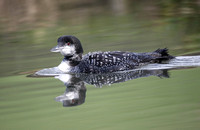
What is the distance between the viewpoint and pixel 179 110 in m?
5.63

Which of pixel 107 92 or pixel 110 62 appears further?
pixel 110 62

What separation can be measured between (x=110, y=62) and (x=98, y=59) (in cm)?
24

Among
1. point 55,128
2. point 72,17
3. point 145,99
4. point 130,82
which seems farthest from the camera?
point 72,17

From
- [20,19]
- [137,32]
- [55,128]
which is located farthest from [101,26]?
[55,128]

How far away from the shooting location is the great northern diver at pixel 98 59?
27.6 feet

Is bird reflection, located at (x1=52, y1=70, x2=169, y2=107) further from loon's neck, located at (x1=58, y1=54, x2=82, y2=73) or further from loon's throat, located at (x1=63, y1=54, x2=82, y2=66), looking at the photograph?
loon's throat, located at (x1=63, y1=54, x2=82, y2=66)

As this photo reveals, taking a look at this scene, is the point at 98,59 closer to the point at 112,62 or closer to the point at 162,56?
the point at 112,62

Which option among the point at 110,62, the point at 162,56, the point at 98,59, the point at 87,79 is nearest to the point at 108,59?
the point at 110,62

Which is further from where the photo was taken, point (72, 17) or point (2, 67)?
point (72, 17)

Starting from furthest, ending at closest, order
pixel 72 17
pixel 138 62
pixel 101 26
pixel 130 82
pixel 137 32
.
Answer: pixel 72 17 → pixel 101 26 → pixel 137 32 → pixel 138 62 → pixel 130 82

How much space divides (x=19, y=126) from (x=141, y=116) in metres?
1.55

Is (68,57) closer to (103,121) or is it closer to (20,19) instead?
(103,121)

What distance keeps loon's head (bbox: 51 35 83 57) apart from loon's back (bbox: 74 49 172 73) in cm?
31

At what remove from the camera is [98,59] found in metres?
8.45
